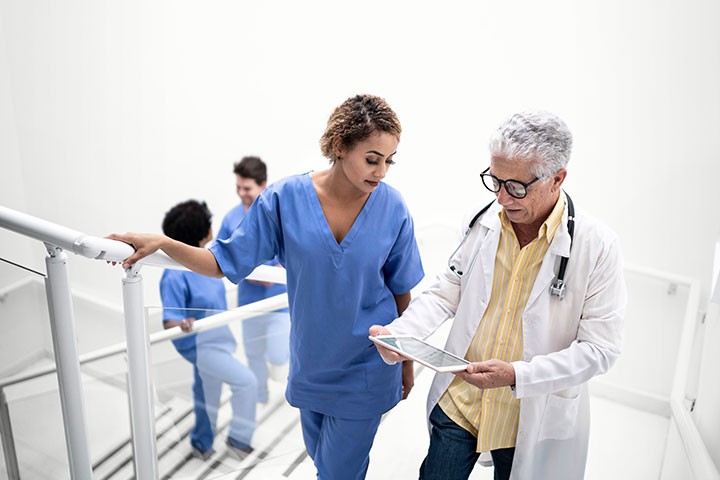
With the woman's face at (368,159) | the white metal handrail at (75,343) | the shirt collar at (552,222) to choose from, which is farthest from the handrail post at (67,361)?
the shirt collar at (552,222)

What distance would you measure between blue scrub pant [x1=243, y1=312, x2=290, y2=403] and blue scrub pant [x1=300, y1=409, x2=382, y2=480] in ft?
1.23

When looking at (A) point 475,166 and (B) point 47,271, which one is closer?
(B) point 47,271

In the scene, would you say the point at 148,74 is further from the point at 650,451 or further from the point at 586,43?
the point at 650,451

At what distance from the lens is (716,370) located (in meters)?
2.09

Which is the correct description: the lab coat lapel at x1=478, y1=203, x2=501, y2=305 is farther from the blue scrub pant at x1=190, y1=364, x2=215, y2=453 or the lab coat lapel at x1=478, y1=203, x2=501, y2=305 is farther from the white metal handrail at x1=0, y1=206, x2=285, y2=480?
the blue scrub pant at x1=190, y1=364, x2=215, y2=453

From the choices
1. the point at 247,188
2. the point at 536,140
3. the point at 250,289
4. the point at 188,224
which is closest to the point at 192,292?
the point at 188,224

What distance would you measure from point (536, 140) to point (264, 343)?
4.31 ft

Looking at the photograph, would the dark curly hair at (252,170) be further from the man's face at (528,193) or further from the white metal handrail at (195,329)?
the man's face at (528,193)

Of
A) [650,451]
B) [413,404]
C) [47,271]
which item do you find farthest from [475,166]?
[47,271]

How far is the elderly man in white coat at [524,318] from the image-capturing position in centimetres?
160

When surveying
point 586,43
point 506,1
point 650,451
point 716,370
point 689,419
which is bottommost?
point 650,451

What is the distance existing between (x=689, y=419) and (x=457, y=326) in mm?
1062

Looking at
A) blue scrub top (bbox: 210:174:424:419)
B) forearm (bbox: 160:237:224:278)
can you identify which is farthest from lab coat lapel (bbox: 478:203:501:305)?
forearm (bbox: 160:237:224:278)

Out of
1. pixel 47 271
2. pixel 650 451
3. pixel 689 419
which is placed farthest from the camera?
pixel 650 451
